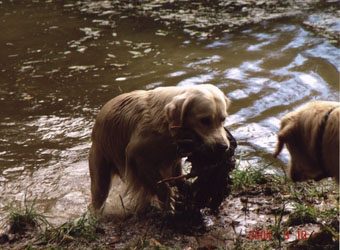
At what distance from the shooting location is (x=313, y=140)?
13.4 ft

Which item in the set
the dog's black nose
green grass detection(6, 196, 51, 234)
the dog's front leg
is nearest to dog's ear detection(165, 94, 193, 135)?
the dog's front leg

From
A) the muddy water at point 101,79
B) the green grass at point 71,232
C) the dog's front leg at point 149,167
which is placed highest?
the dog's front leg at point 149,167

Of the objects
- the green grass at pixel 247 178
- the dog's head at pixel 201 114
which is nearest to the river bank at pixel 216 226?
the green grass at pixel 247 178

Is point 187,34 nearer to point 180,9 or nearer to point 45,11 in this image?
point 180,9

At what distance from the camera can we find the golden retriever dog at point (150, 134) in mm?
4555

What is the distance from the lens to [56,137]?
7.78 meters

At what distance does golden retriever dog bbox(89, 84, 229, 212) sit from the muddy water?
38.2 inches

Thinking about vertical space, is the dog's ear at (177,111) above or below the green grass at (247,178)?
above

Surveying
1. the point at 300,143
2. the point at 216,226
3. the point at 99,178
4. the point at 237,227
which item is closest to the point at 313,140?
the point at 300,143

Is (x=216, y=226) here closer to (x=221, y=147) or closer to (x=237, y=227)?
(x=237, y=227)

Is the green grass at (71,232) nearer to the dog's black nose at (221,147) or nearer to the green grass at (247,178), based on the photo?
the dog's black nose at (221,147)

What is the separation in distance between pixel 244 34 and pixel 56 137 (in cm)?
619

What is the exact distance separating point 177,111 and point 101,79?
5557 mm

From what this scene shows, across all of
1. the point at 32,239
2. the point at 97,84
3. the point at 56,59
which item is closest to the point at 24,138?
the point at 97,84
